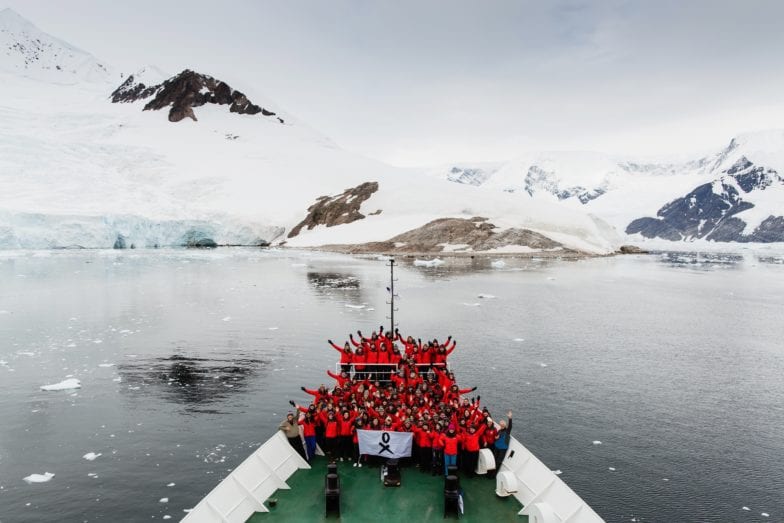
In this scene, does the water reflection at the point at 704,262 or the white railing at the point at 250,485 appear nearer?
the white railing at the point at 250,485

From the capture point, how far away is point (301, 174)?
16238cm

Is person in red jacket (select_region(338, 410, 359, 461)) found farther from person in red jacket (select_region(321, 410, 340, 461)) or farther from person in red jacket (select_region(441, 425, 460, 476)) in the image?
person in red jacket (select_region(441, 425, 460, 476))

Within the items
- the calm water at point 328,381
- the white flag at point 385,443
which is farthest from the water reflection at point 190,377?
the white flag at point 385,443

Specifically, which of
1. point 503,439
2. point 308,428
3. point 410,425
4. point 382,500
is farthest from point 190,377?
point 503,439

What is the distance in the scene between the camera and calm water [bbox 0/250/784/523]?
15891 millimetres

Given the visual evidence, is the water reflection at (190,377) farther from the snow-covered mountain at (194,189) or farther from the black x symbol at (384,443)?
the snow-covered mountain at (194,189)

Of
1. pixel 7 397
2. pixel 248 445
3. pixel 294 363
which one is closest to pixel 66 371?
pixel 7 397

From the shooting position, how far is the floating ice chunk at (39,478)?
15898 millimetres

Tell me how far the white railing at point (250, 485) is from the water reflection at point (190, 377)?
8.60 metres

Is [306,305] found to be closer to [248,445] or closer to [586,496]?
Answer: [248,445]

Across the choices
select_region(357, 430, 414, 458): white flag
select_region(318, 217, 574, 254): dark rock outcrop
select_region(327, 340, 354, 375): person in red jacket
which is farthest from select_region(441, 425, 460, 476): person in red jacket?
select_region(318, 217, 574, 254): dark rock outcrop

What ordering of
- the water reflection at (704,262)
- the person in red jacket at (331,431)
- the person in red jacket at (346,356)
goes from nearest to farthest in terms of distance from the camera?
1. the person in red jacket at (331,431)
2. the person in red jacket at (346,356)
3. the water reflection at (704,262)

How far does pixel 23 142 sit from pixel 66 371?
12091 centimetres

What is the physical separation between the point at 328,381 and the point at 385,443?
38.1 ft
